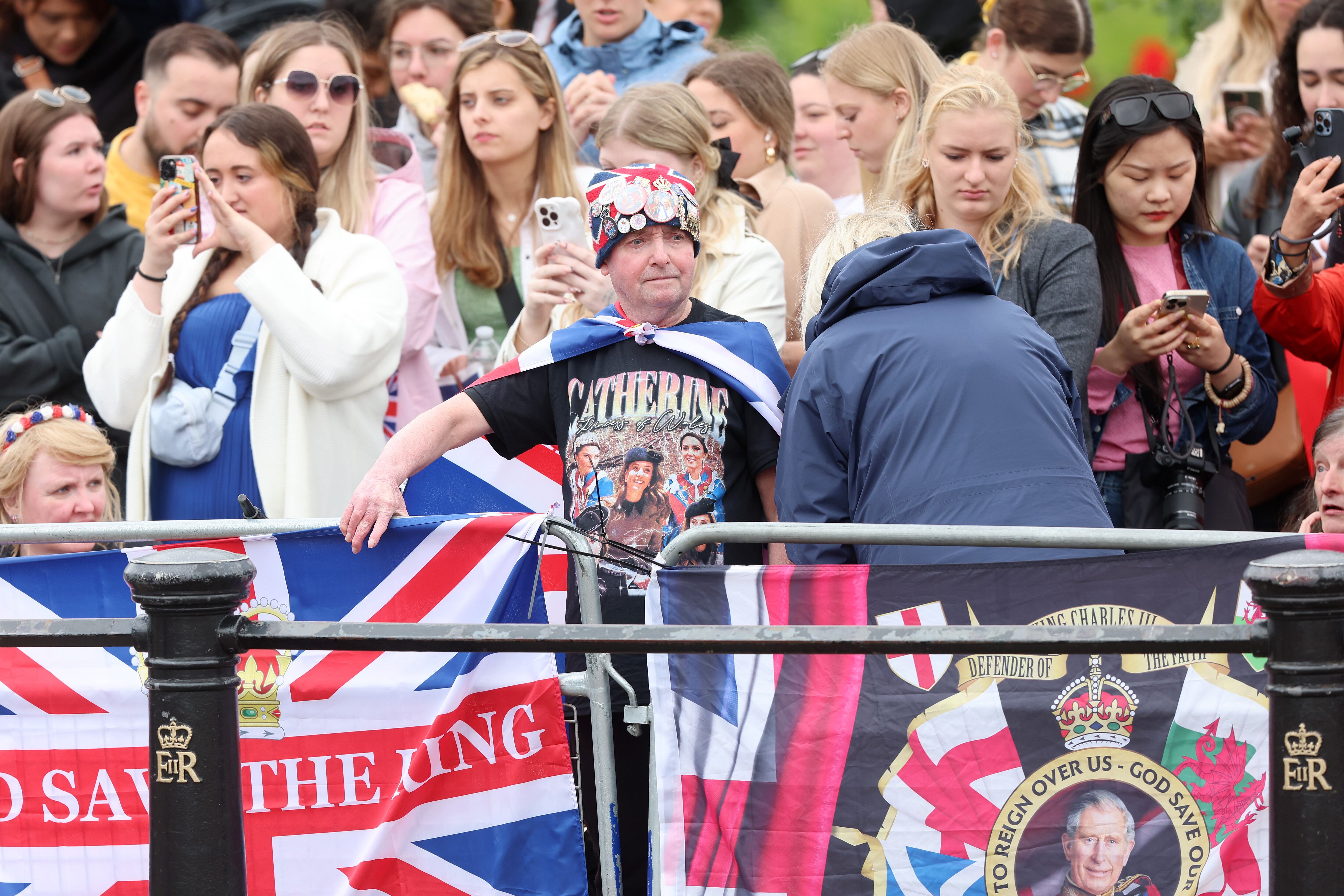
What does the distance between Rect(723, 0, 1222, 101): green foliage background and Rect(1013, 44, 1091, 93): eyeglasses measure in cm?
602

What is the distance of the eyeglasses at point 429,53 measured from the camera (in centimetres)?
726

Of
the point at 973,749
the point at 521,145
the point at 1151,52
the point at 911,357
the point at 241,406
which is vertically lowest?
the point at 973,749

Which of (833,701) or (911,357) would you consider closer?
(833,701)

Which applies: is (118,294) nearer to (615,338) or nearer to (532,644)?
(615,338)

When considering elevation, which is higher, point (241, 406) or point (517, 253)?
point (517, 253)

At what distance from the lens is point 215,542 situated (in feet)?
12.6

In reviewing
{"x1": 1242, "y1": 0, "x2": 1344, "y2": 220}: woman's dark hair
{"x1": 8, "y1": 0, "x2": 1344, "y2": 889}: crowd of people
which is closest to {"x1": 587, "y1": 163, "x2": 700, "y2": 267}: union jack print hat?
{"x1": 8, "y1": 0, "x2": 1344, "y2": 889}: crowd of people

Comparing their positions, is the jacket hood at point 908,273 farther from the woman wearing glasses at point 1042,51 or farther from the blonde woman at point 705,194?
the woman wearing glasses at point 1042,51

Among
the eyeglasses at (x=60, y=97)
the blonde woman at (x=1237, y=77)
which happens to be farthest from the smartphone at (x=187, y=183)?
the blonde woman at (x=1237, y=77)

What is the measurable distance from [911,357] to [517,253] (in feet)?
8.78

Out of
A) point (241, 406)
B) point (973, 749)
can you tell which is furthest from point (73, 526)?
point (973, 749)

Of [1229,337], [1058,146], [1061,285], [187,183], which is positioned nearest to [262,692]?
[187,183]

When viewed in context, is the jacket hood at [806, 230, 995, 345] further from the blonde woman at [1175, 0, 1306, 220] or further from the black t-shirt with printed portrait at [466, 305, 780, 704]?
the blonde woman at [1175, 0, 1306, 220]

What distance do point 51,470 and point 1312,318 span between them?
13.0 feet
